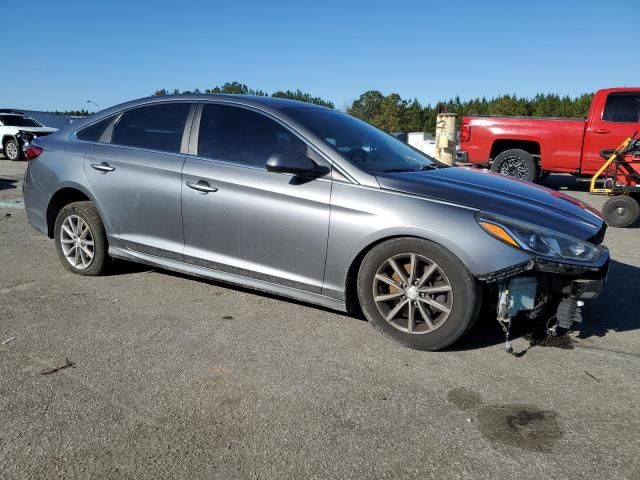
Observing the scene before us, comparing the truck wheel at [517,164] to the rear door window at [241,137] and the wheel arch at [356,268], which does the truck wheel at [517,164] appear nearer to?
the rear door window at [241,137]

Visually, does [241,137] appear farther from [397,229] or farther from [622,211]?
[622,211]

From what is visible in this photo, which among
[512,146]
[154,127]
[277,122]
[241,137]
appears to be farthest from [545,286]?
[512,146]

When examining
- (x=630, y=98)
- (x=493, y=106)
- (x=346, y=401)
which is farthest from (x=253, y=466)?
(x=493, y=106)

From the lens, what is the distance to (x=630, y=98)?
1073 centimetres

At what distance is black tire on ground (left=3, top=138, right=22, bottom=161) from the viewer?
18.5 m

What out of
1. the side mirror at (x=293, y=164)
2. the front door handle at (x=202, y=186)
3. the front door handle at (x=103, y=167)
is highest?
the side mirror at (x=293, y=164)

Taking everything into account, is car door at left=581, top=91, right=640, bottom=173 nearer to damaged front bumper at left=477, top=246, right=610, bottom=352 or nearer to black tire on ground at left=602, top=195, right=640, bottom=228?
black tire on ground at left=602, top=195, right=640, bottom=228

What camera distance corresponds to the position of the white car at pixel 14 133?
18.4 m

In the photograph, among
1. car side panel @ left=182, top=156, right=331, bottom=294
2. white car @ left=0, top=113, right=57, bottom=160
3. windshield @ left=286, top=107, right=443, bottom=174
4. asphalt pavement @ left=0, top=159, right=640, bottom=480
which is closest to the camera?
asphalt pavement @ left=0, top=159, right=640, bottom=480

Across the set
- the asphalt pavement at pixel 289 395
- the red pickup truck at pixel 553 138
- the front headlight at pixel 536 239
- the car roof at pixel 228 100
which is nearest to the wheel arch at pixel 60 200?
the car roof at pixel 228 100

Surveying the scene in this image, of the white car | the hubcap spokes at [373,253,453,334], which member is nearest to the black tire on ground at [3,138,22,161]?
the white car

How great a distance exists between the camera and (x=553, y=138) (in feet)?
37.2

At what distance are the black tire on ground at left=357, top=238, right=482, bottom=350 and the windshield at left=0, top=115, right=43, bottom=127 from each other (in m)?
19.3

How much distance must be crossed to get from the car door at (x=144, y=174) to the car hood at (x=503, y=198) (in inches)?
67.8
